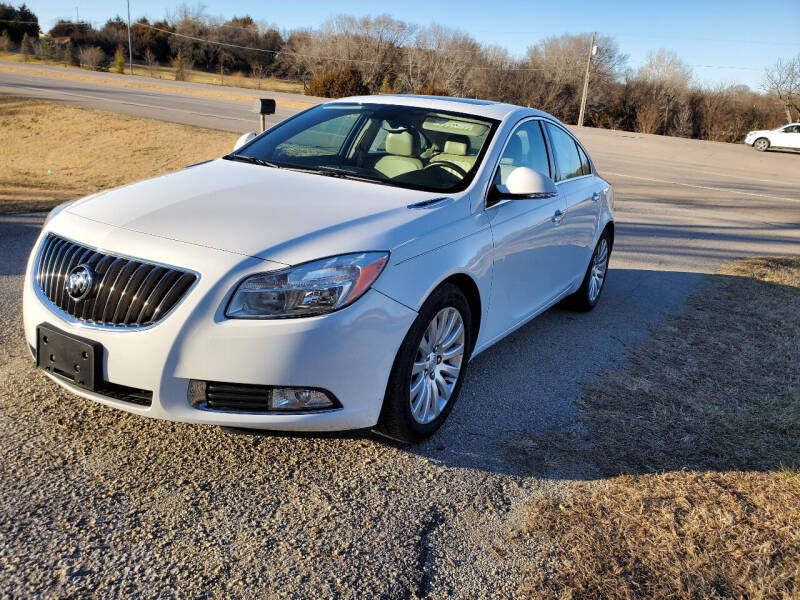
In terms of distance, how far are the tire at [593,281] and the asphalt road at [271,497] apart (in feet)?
3.67

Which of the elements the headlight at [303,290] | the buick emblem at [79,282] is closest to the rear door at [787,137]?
the headlight at [303,290]

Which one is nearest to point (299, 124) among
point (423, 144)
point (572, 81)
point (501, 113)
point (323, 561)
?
point (423, 144)

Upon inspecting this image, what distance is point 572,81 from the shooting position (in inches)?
2239

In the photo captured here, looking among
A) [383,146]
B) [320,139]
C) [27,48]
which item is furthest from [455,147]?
[27,48]

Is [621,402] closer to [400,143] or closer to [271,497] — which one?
[400,143]

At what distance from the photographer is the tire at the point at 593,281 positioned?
19.5 feet

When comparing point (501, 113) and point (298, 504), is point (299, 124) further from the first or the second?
point (298, 504)

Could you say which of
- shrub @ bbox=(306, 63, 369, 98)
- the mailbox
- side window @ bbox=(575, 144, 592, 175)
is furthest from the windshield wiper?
shrub @ bbox=(306, 63, 369, 98)

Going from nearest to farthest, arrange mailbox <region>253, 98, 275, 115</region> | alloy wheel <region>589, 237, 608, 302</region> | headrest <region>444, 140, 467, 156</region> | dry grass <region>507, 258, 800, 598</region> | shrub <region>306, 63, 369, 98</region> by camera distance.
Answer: dry grass <region>507, 258, 800, 598</region>, headrest <region>444, 140, 467, 156</region>, alloy wheel <region>589, 237, 608, 302</region>, mailbox <region>253, 98, 275, 115</region>, shrub <region>306, 63, 369, 98</region>

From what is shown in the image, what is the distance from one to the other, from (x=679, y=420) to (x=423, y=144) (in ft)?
7.46

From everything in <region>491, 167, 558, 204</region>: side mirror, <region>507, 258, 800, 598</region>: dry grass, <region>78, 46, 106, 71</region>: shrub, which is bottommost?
<region>507, 258, 800, 598</region>: dry grass

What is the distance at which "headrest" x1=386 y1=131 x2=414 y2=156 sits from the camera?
4.45 metres

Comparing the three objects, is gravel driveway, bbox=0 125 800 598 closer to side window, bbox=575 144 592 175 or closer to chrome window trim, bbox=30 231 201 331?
chrome window trim, bbox=30 231 201 331

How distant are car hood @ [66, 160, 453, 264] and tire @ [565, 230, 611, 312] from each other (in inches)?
102
